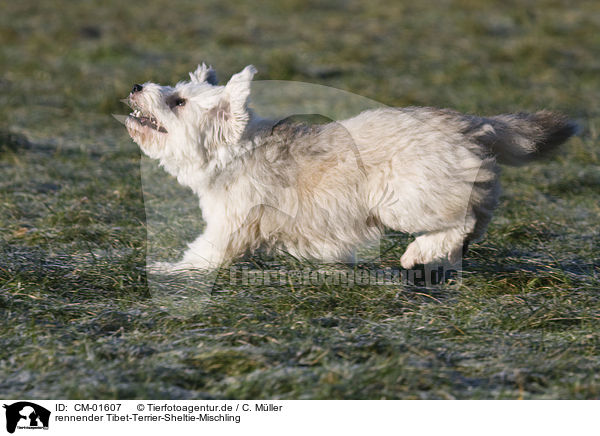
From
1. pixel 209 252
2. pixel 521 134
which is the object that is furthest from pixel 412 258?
pixel 209 252

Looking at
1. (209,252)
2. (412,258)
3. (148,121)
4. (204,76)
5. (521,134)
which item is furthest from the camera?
(204,76)

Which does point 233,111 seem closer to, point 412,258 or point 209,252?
point 209,252

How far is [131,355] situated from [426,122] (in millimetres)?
1960

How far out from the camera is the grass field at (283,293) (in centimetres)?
320

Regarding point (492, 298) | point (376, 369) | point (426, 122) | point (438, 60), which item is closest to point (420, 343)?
point (376, 369)

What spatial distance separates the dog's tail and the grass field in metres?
0.69

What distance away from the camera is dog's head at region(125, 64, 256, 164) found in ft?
14.0

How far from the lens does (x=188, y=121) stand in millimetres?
4328

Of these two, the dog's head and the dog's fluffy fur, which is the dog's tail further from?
the dog's head
